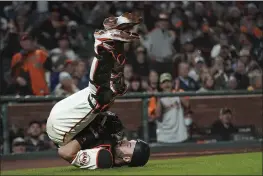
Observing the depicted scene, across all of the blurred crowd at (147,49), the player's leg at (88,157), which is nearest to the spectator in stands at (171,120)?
the blurred crowd at (147,49)

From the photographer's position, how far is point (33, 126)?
8.80m

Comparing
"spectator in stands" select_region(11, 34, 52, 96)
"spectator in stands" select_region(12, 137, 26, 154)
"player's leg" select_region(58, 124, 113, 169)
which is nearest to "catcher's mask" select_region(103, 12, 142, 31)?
"player's leg" select_region(58, 124, 113, 169)

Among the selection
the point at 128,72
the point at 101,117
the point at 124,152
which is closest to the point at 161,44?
the point at 128,72

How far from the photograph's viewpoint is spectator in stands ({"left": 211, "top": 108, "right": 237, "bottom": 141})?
9.83 m

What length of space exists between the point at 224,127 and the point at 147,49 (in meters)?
2.35

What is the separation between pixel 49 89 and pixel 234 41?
15.3ft

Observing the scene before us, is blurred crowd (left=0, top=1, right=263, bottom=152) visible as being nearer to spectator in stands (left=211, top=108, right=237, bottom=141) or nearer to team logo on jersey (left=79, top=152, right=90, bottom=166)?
spectator in stands (left=211, top=108, right=237, bottom=141)

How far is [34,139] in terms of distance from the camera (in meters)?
8.93

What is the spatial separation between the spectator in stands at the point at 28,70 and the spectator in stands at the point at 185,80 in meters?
2.30

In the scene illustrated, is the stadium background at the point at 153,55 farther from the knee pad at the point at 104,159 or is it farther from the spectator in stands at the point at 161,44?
the knee pad at the point at 104,159

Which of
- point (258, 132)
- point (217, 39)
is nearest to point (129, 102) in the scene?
point (258, 132)

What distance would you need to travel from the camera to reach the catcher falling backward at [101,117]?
5242 mm

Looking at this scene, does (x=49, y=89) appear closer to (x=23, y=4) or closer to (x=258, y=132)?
(x=23, y=4)

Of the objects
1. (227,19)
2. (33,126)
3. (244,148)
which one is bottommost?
(244,148)
